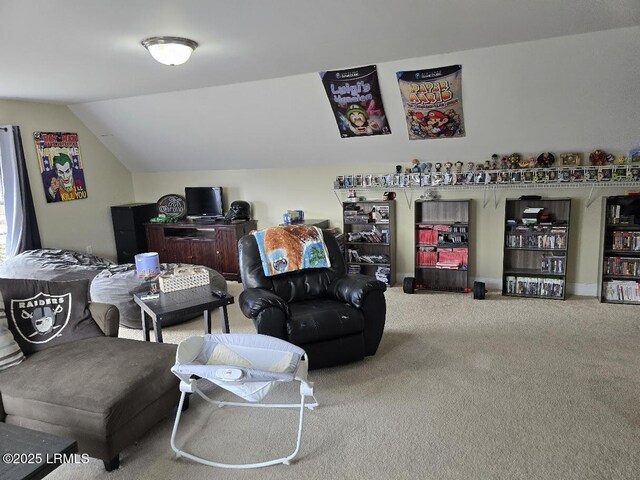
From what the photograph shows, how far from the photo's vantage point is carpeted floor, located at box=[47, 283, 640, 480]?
7.24 feet

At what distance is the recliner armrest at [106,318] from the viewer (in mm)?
2896

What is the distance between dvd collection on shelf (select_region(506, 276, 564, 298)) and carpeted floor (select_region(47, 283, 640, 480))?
745 millimetres

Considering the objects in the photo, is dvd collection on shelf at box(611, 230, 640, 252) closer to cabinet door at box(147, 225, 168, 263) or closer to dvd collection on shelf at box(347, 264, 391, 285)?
dvd collection on shelf at box(347, 264, 391, 285)

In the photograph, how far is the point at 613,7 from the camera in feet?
8.76

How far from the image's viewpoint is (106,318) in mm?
2898

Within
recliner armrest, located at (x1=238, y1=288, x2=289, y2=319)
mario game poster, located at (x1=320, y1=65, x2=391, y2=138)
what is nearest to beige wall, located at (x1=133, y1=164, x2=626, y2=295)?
mario game poster, located at (x1=320, y1=65, x2=391, y2=138)

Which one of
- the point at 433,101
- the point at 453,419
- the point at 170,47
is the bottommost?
the point at 453,419

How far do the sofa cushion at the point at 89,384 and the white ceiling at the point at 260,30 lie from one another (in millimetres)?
1873

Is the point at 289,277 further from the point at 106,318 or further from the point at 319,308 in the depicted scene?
the point at 106,318

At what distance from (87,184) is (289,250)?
365cm

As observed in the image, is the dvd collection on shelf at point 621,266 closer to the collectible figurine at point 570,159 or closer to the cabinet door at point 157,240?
the collectible figurine at point 570,159

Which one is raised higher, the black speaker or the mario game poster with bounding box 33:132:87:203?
the mario game poster with bounding box 33:132:87:203

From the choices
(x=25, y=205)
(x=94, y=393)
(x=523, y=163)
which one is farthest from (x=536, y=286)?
(x=25, y=205)

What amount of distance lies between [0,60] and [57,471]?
9.29 feet
